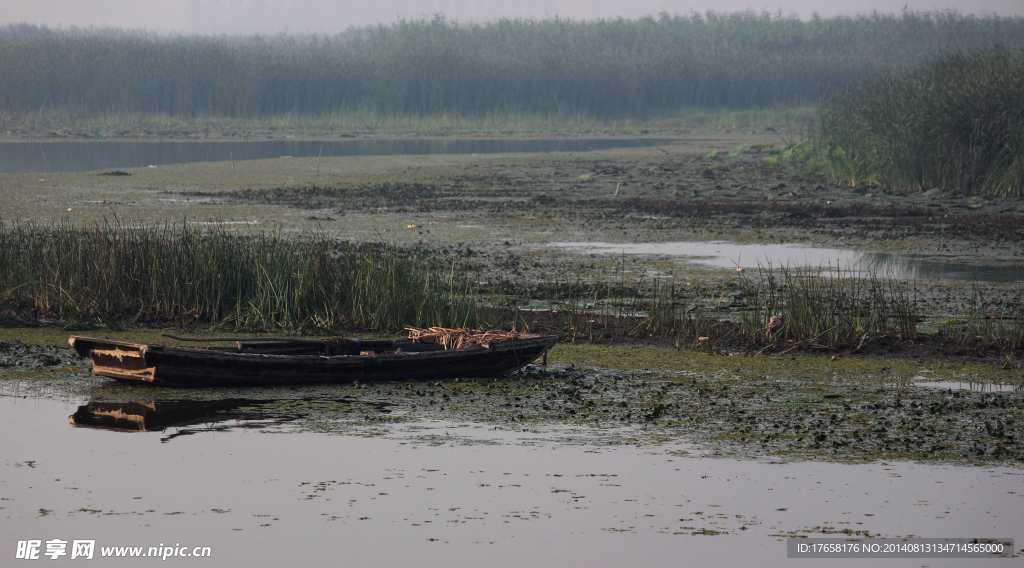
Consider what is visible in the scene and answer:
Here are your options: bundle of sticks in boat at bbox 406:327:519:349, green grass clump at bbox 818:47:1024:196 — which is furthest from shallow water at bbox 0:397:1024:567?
green grass clump at bbox 818:47:1024:196

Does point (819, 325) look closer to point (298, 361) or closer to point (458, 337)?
point (458, 337)

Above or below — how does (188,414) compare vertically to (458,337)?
below

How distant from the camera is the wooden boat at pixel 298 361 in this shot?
7.14 metres

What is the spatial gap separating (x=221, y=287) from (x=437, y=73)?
34507mm

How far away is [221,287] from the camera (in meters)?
9.74

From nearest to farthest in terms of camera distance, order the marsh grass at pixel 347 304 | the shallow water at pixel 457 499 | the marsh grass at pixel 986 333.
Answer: the shallow water at pixel 457 499, the marsh grass at pixel 986 333, the marsh grass at pixel 347 304

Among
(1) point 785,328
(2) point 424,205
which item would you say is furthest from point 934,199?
(1) point 785,328

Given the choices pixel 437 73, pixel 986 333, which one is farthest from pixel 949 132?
pixel 437 73

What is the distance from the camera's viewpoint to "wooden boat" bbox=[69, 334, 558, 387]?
7145 mm

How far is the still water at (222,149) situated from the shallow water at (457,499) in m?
20.3

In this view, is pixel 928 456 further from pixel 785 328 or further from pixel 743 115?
pixel 743 115

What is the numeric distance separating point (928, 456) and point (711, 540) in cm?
188

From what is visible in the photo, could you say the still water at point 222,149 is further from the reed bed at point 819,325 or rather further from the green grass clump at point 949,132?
the reed bed at point 819,325

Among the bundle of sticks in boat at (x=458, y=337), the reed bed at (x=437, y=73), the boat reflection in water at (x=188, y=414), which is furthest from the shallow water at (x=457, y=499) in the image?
the reed bed at (x=437, y=73)
